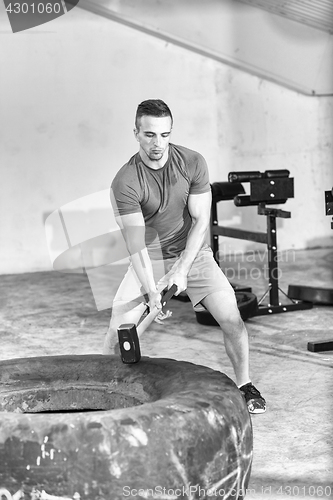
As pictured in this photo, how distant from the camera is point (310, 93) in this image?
7.81 metres

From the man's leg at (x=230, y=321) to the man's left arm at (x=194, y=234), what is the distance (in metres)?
0.20

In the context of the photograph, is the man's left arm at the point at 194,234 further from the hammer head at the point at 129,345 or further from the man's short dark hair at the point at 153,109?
the hammer head at the point at 129,345

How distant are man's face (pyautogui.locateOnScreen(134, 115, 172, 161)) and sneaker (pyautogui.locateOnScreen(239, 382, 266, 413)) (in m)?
1.09

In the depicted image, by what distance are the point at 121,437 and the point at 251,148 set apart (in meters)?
6.25

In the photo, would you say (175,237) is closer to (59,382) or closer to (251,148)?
(59,382)

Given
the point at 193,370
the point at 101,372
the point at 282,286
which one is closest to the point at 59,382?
the point at 101,372

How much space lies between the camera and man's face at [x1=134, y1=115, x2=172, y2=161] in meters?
2.93

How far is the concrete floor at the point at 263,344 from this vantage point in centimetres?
274

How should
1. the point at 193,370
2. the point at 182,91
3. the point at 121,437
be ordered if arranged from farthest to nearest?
the point at 182,91 < the point at 193,370 < the point at 121,437

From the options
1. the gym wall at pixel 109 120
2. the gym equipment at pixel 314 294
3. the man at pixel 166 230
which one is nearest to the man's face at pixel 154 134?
the man at pixel 166 230

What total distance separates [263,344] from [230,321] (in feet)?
4.65

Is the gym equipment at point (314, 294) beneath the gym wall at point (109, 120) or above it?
beneath

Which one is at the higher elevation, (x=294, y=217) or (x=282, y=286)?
(x=294, y=217)

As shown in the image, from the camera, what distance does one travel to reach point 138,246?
3098 millimetres
